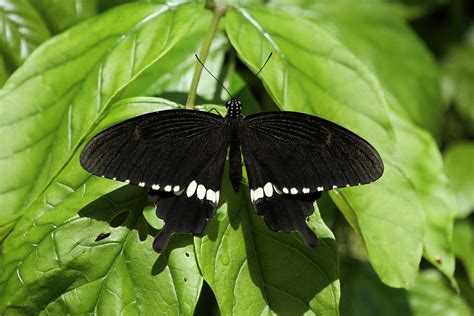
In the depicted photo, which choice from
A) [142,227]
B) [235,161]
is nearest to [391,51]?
[235,161]

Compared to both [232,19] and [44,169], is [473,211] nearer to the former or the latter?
[232,19]

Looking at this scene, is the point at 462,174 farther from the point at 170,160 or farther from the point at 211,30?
the point at 170,160

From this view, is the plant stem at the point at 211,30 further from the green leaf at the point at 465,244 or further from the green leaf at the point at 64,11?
the green leaf at the point at 465,244

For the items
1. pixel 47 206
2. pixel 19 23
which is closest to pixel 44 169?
pixel 47 206

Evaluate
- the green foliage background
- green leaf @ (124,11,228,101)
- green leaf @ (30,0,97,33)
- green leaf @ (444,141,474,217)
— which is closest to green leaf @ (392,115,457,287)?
the green foliage background

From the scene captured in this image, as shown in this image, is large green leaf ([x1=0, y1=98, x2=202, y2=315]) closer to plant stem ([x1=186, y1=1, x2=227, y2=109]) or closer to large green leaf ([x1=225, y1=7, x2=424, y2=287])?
plant stem ([x1=186, y1=1, x2=227, y2=109])

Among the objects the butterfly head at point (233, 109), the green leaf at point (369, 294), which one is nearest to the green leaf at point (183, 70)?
the butterfly head at point (233, 109)

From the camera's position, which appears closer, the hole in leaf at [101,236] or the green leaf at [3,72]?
the hole in leaf at [101,236]
